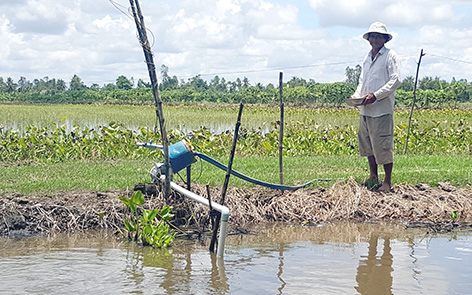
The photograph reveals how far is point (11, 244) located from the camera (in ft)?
23.4

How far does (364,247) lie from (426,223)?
147 centimetres

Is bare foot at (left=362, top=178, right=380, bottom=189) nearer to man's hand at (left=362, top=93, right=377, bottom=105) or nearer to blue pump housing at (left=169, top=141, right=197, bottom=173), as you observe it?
man's hand at (left=362, top=93, right=377, bottom=105)

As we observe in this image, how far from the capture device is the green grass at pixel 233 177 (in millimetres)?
8750

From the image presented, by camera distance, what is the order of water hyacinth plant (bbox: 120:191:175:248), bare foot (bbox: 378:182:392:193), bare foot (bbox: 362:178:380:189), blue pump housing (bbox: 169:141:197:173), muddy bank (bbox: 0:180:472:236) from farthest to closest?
bare foot (bbox: 362:178:380:189)
bare foot (bbox: 378:182:392:193)
muddy bank (bbox: 0:180:472:236)
blue pump housing (bbox: 169:141:197:173)
water hyacinth plant (bbox: 120:191:175:248)

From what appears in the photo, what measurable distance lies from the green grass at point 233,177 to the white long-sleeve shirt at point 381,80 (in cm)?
125

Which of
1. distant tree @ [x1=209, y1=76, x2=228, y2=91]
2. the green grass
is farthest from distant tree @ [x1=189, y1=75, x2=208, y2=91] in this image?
the green grass

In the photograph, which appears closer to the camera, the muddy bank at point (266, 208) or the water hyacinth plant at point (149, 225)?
the water hyacinth plant at point (149, 225)

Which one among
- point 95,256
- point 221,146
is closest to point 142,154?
point 221,146

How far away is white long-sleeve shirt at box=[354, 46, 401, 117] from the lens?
8.40 meters

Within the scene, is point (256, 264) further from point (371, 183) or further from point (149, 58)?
point (371, 183)

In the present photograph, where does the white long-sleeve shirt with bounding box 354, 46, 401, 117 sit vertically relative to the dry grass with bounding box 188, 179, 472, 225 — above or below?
above

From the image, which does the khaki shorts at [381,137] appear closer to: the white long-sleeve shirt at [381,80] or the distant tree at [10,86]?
the white long-sleeve shirt at [381,80]

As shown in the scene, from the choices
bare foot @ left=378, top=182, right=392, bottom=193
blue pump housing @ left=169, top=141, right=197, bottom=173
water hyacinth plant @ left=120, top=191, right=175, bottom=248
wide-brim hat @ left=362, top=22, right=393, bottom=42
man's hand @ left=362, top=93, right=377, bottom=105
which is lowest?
water hyacinth plant @ left=120, top=191, right=175, bottom=248

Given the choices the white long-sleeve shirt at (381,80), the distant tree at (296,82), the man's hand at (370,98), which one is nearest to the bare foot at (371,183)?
the white long-sleeve shirt at (381,80)
